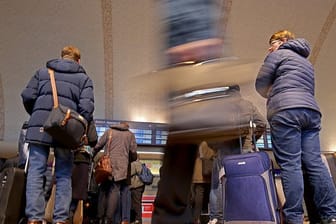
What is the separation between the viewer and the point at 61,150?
9.35 ft

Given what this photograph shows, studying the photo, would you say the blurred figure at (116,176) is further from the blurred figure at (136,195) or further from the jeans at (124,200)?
the blurred figure at (136,195)

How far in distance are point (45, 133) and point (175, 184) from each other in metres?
1.77

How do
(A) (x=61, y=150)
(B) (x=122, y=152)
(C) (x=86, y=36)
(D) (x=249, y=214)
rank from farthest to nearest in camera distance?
(C) (x=86, y=36), (B) (x=122, y=152), (A) (x=61, y=150), (D) (x=249, y=214)

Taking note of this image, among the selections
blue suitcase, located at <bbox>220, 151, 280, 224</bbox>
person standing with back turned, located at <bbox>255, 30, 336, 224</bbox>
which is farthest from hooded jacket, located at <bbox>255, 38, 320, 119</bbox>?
blue suitcase, located at <bbox>220, 151, 280, 224</bbox>

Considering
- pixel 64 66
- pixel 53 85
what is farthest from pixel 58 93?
pixel 64 66

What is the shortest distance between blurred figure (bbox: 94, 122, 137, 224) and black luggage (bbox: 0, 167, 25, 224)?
65.6 inches

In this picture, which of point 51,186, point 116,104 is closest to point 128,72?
point 116,104

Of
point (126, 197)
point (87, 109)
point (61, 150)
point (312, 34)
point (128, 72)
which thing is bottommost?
point (126, 197)

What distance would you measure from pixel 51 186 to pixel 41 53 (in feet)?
19.5

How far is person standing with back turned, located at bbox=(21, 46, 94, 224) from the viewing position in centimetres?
269

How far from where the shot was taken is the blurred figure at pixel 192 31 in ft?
4.17

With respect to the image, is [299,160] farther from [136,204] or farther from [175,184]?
[136,204]

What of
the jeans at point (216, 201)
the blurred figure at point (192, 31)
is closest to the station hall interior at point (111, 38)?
the jeans at point (216, 201)

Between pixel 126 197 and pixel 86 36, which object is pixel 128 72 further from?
pixel 126 197
